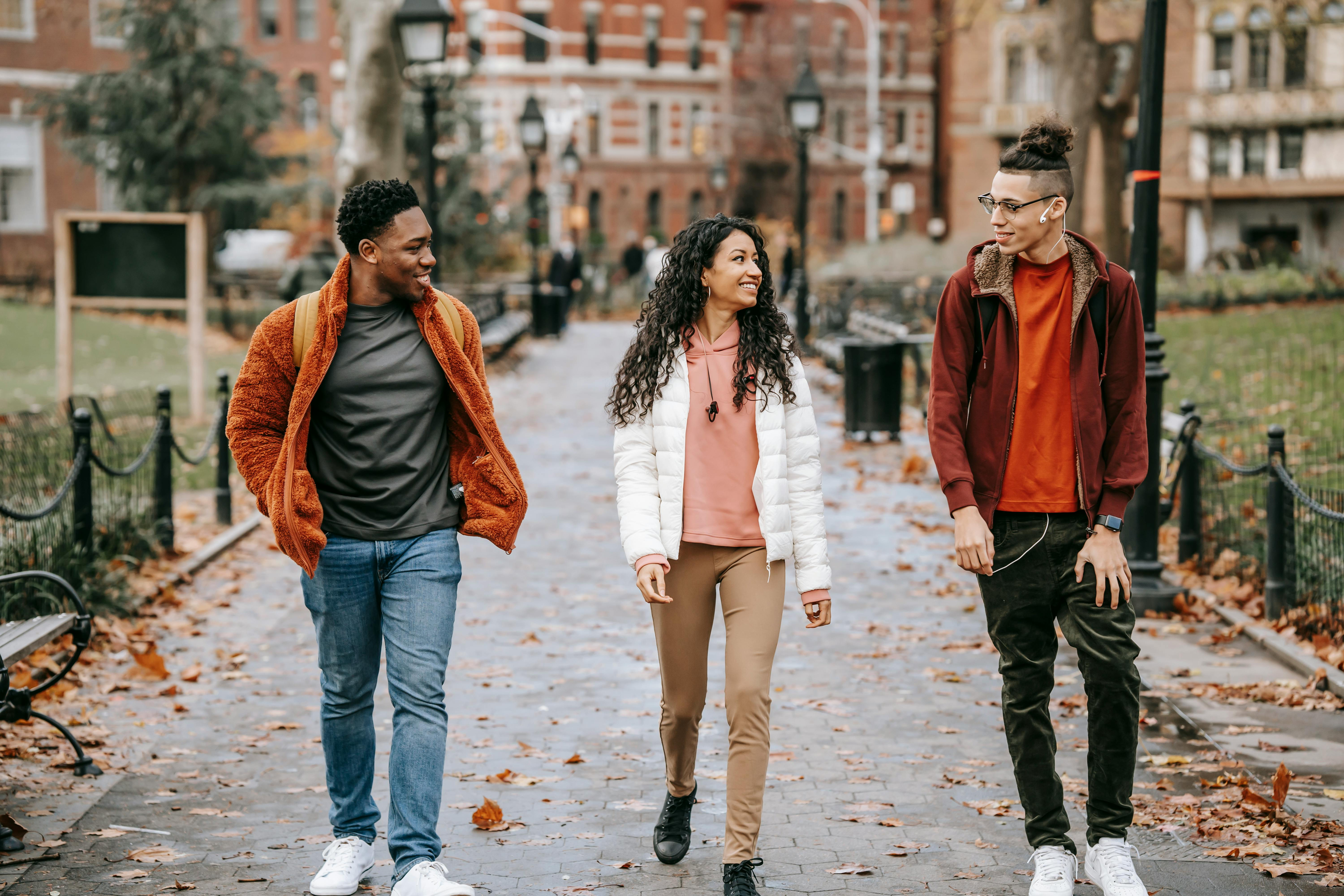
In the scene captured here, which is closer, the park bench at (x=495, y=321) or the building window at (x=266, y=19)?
the park bench at (x=495, y=321)

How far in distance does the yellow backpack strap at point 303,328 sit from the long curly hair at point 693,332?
884 mm

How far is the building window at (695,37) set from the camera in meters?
79.5

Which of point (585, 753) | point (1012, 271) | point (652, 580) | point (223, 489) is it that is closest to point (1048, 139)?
point (1012, 271)

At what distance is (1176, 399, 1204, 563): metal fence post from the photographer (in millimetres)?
9211

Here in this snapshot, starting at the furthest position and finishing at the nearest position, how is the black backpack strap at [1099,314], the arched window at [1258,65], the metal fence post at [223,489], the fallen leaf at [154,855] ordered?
the arched window at [1258,65], the metal fence post at [223,489], the fallen leaf at [154,855], the black backpack strap at [1099,314]

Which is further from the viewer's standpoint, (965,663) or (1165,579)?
(1165,579)

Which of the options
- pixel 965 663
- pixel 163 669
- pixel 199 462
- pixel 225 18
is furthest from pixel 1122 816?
pixel 225 18

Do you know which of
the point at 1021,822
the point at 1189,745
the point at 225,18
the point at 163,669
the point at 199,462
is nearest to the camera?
the point at 1021,822

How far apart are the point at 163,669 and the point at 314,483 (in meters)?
3.41

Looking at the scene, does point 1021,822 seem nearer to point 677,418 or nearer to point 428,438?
point 677,418

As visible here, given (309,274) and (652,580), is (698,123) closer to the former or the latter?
(309,274)

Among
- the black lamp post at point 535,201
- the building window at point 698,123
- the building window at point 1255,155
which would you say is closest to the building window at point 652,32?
the building window at point 698,123

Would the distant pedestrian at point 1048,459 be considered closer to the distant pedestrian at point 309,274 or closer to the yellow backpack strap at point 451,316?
the yellow backpack strap at point 451,316

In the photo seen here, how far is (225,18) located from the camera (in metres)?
33.7
